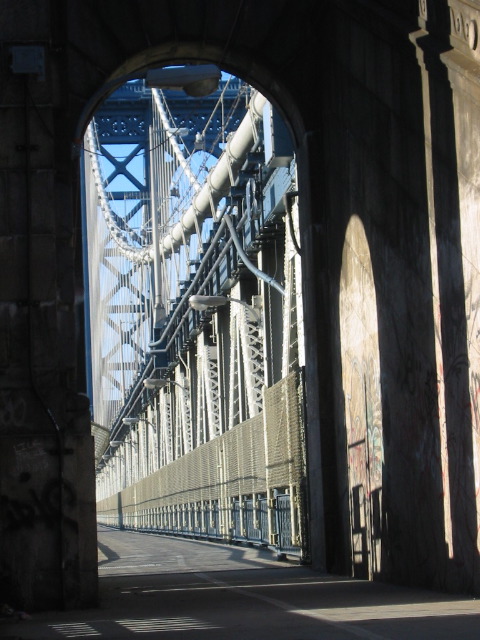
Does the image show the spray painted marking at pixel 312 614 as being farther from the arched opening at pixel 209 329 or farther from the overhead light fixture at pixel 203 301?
the overhead light fixture at pixel 203 301

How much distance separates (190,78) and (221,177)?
81.8 ft

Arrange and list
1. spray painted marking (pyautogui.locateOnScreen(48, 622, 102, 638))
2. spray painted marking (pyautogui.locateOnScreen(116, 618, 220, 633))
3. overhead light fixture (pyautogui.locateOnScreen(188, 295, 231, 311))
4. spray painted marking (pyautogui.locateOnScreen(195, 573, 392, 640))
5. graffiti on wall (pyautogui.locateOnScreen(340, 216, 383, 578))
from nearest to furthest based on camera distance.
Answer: spray painted marking (pyautogui.locateOnScreen(195, 573, 392, 640)) → spray painted marking (pyautogui.locateOnScreen(48, 622, 102, 638)) → spray painted marking (pyautogui.locateOnScreen(116, 618, 220, 633)) → graffiti on wall (pyautogui.locateOnScreen(340, 216, 383, 578)) → overhead light fixture (pyautogui.locateOnScreen(188, 295, 231, 311))

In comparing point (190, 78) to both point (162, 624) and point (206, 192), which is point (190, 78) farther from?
point (206, 192)

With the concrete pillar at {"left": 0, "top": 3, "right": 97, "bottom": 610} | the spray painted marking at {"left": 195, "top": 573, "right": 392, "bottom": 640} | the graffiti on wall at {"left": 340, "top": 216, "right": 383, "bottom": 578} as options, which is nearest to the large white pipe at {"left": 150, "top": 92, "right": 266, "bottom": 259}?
the graffiti on wall at {"left": 340, "top": 216, "right": 383, "bottom": 578}

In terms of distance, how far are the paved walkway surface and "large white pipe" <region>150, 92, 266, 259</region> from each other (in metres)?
14.1

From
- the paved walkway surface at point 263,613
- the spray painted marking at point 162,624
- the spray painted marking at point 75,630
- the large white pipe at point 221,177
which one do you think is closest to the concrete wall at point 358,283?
the paved walkway surface at point 263,613

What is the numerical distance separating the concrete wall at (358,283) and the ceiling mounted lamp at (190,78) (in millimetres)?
1093

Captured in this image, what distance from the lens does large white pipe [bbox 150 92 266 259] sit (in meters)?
29.3

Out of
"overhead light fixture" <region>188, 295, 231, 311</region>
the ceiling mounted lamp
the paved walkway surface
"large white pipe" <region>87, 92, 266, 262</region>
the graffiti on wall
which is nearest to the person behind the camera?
the paved walkway surface

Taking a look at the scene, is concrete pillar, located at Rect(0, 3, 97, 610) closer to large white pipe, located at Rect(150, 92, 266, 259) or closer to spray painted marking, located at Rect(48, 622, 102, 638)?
spray painted marking, located at Rect(48, 622, 102, 638)

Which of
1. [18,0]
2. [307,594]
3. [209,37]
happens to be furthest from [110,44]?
[307,594]

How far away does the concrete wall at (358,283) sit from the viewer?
12078 mm

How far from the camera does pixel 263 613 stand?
1087 centimetres

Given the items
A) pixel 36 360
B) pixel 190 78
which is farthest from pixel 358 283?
pixel 36 360
